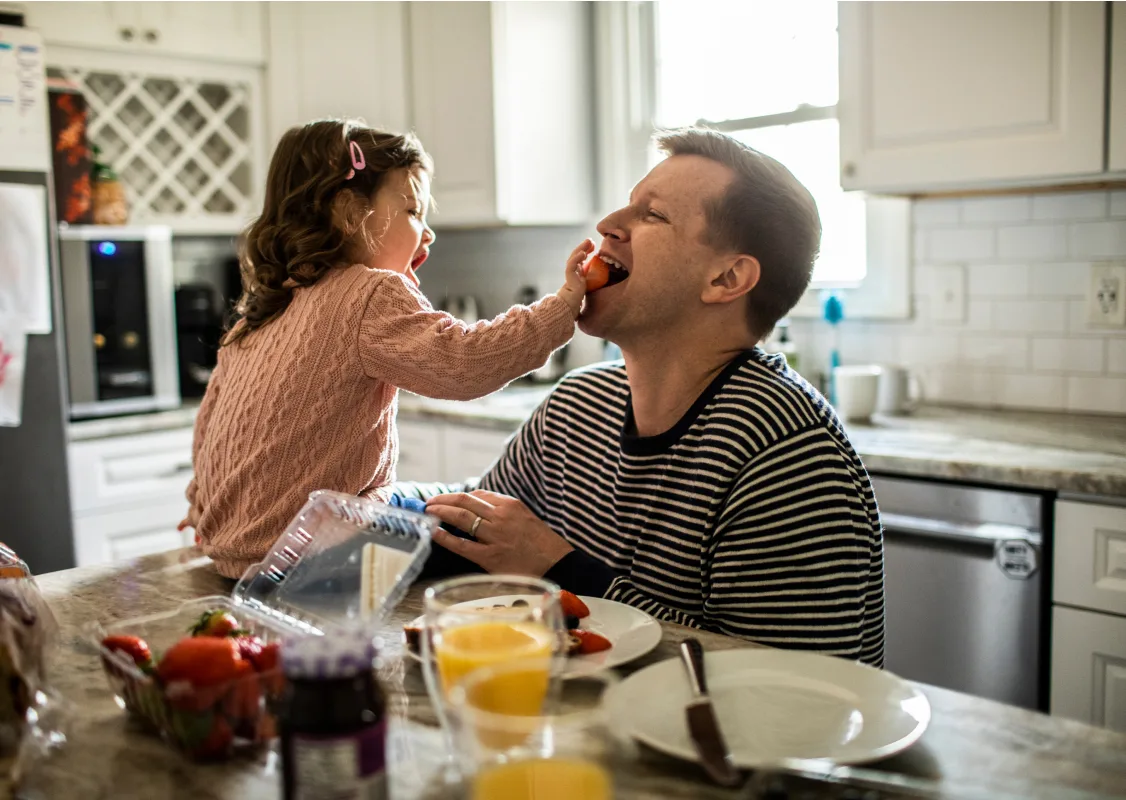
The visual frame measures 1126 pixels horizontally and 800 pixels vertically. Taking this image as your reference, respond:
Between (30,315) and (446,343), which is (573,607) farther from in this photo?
(30,315)

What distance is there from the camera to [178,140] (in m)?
3.58

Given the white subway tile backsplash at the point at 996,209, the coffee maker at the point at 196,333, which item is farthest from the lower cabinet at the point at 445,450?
the white subway tile backsplash at the point at 996,209

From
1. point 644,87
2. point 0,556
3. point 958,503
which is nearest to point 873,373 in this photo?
point 958,503

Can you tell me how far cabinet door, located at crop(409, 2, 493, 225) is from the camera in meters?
3.33

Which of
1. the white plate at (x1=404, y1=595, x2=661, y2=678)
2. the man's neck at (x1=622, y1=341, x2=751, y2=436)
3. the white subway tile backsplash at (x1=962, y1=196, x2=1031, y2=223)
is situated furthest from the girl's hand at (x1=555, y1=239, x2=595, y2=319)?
the white subway tile backsplash at (x1=962, y1=196, x2=1031, y2=223)

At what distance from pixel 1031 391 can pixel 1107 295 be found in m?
0.31

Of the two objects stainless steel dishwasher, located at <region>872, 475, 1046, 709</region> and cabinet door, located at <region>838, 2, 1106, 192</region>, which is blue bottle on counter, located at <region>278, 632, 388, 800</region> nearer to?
stainless steel dishwasher, located at <region>872, 475, 1046, 709</region>

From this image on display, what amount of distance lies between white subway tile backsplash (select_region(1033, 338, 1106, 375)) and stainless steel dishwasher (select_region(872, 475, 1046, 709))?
72 centimetres

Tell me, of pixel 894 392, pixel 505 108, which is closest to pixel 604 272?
pixel 894 392

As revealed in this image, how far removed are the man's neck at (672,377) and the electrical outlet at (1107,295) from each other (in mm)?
1420

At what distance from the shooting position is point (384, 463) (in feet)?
5.09

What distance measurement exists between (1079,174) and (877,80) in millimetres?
534

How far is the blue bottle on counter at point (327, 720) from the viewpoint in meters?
0.67

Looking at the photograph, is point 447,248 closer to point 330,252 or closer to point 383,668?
point 330,252
